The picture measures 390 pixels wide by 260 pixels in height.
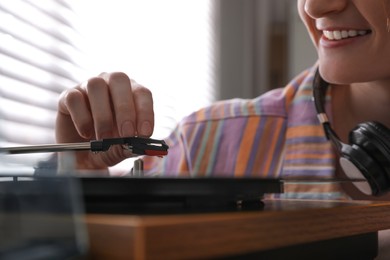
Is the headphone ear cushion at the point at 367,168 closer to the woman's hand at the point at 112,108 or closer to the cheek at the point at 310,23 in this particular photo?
the woman's hand at the point at 112,108

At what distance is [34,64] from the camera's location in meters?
1.02

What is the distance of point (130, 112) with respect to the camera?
54 cm

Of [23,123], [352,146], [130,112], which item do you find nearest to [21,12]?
[23,123]

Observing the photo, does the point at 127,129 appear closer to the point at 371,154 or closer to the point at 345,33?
the point at 371,154

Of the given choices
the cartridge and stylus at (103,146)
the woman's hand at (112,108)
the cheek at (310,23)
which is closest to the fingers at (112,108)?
the woman's hand at (112,108)

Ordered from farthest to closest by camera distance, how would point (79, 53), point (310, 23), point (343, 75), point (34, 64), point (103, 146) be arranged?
point (79, 53)
point (34, 64)
point (310, 23)
point (343, 75)
point (103, 146)

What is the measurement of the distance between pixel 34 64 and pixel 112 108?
1.61 feet

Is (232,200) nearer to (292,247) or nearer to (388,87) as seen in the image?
(292,247)

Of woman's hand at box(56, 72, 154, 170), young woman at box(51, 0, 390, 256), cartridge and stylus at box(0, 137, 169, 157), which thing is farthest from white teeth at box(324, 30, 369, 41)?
cartridge and stylus at box(0, 137, 169, 157)

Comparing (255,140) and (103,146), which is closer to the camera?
(103,146)

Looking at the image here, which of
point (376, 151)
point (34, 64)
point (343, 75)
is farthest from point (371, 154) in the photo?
point (34, 64)

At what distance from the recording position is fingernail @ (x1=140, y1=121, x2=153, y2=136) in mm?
528

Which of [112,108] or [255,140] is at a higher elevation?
[112,108]

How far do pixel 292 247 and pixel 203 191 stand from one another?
5 centimetres
